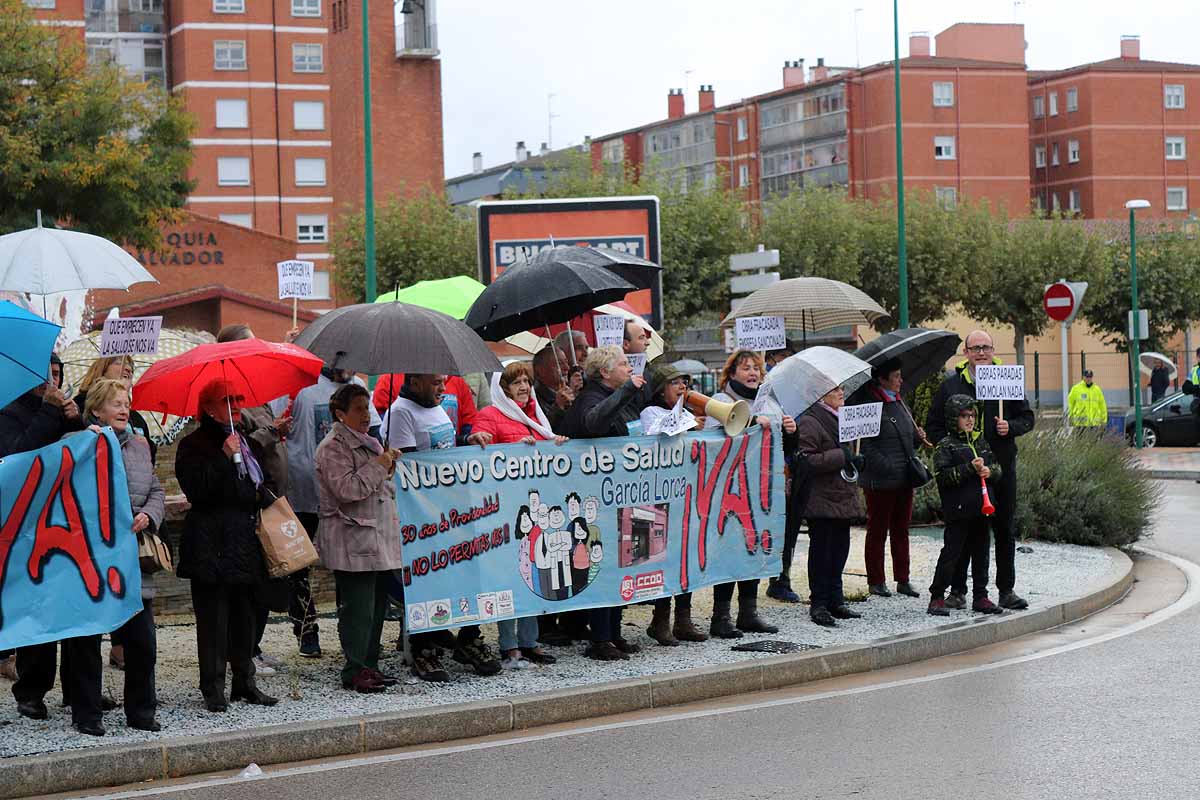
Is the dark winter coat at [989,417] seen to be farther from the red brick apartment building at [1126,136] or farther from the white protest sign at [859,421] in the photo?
the red brick apartment building at [1126,136]

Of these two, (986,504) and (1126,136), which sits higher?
(1126,136)

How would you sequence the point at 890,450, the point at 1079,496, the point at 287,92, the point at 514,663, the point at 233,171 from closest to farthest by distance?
1. the point at 514,663
2. the point at 890,450
3. the point at 1079,496
4. the point at 233,171
5. the point at 287,92

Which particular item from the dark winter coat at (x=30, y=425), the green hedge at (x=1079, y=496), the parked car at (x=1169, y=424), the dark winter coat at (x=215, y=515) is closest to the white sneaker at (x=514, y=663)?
the dark winter coat at (x=215, y=515)

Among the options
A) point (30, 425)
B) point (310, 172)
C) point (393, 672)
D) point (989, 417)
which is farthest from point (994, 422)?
point (310, 172)

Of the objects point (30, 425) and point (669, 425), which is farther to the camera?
point (669, 425)

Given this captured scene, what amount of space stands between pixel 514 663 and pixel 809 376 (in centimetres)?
302

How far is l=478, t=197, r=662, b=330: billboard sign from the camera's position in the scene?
1873 cm

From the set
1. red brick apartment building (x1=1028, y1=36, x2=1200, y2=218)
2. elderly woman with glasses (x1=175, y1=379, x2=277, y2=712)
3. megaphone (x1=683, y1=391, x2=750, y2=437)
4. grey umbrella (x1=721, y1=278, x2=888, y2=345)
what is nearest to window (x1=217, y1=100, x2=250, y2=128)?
red brick apartment building (x1=1028, y1=36, x2=1200, y2=218)

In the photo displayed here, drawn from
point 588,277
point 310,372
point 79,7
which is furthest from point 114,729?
point 79,7

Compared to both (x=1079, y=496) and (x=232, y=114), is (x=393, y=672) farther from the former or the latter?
(x=232, y=114)

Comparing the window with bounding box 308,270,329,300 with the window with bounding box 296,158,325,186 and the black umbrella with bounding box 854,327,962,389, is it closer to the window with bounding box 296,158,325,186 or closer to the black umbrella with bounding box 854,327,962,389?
the window with bounding box 296,158,325,186

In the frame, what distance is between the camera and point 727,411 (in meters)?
10.4

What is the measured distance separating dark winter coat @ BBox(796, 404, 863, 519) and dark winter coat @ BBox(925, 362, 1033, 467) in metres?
0.76

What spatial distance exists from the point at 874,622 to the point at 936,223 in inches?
1680
